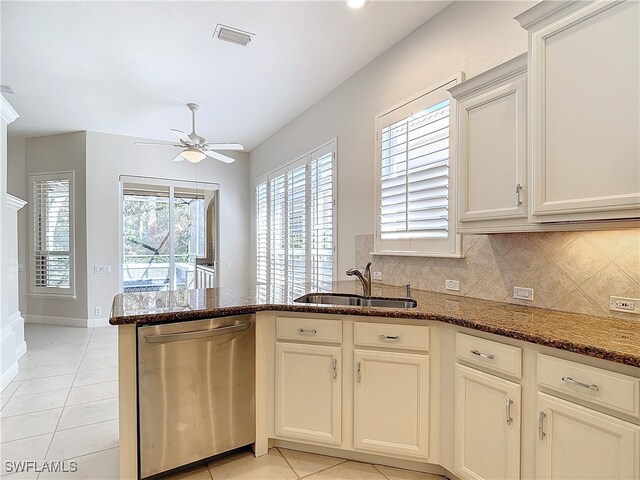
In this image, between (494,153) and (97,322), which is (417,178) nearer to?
(494,153)

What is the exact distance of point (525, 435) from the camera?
61.1 inches

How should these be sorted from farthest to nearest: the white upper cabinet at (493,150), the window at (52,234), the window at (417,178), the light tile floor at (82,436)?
the window at (52,234) → the window at (417,178) → the light tile floor at (82,436) → the white upper cabinet at (493,150)

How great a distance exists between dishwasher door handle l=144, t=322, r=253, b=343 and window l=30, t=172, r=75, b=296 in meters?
4.85

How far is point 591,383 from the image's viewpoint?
1.32 meters

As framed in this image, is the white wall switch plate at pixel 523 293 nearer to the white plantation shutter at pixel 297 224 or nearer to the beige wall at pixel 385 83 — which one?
the beige wall at pixel 385 83

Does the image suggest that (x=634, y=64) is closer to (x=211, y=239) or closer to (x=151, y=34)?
(x=151, y=34)

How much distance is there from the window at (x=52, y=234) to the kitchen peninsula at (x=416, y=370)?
4282 mm

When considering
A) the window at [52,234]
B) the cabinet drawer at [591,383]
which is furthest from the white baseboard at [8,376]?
the cabinet drawer at [591,383]

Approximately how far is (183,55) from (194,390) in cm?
286

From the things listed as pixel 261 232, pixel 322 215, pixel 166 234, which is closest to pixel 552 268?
pixel 322 215

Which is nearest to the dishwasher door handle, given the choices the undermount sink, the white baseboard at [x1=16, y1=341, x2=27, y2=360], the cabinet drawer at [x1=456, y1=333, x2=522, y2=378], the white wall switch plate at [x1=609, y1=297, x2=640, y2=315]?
the undermount sink

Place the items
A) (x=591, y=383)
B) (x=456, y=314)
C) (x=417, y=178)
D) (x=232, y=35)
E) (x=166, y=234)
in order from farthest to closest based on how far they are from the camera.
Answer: (x=166, y=234) → (x=232, y=35) → (x=417, y=178) → (x=456, y=314) → (x=591, y=383)

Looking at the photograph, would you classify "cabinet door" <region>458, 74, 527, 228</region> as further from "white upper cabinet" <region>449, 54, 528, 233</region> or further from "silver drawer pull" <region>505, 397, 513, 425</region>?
"silver drawer pull" <region>505, 397, 513, 425</region>

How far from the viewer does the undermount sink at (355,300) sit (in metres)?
2.49
